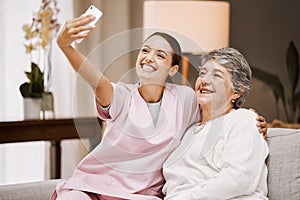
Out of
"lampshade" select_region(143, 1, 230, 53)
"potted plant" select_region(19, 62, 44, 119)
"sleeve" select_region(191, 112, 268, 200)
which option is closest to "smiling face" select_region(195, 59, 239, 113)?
"sleeve" select_region(191, 112, 268, 200)

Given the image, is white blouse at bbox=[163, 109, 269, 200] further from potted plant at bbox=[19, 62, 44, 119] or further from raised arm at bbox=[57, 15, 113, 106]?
potted plant at bbox=[19, 62, 44, 119]

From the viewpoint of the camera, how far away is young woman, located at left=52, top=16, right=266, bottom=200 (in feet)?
6.51

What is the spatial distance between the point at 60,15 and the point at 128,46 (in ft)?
6.13

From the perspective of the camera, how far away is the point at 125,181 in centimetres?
203

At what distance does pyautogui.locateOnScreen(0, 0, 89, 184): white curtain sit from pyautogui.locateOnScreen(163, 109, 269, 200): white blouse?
1.64 meters

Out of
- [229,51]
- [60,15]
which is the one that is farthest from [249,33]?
[229,51]

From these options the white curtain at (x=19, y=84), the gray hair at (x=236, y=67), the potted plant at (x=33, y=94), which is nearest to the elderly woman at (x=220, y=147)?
the gray hair at (x=236, y=67)

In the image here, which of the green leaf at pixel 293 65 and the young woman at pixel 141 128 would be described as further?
the green leaf at pixel 293 65

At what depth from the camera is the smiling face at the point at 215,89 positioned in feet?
6.59

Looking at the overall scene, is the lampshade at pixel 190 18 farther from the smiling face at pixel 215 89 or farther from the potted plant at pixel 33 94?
the smiling face at pixel 215 89

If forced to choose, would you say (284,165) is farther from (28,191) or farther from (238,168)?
(28,191)

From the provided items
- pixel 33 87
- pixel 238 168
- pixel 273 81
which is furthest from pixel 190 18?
pixel 238 168

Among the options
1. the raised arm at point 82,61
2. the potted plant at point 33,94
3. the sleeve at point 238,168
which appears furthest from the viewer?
the potted plant at point 33,94

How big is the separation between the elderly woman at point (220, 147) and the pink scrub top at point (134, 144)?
1.7 inches
